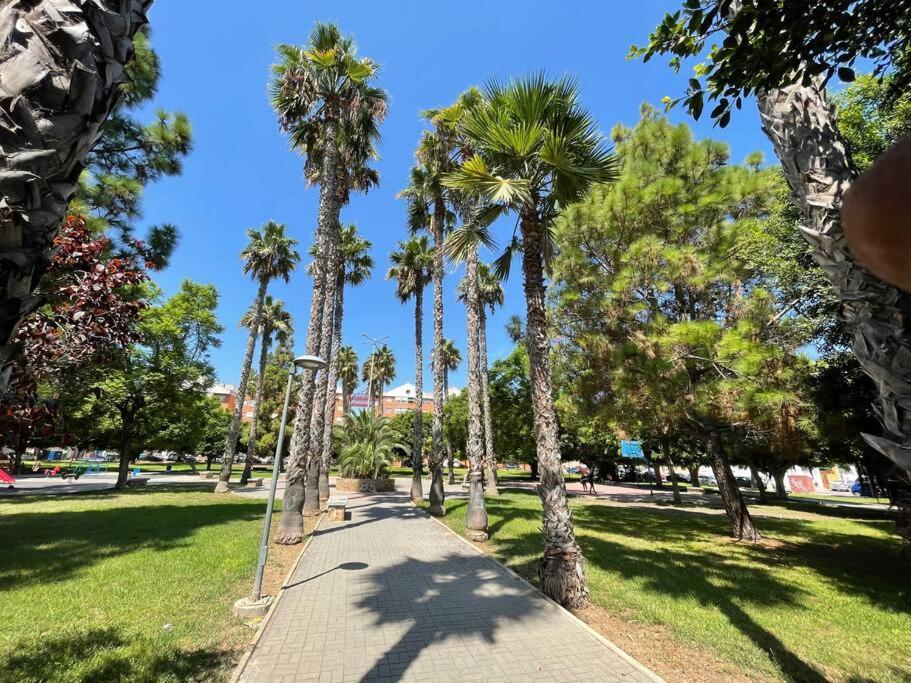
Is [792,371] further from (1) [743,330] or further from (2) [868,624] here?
(2) [868,624]

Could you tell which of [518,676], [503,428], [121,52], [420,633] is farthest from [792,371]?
[503,428]

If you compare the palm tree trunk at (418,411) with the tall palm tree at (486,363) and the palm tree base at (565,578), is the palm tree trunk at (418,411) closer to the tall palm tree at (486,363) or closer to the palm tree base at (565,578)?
the tall palm tree at (486,363)

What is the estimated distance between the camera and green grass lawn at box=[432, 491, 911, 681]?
4.89 metres

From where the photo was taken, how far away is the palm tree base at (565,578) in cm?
625

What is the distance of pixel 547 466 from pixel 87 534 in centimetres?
1191

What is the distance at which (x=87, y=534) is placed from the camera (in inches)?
413

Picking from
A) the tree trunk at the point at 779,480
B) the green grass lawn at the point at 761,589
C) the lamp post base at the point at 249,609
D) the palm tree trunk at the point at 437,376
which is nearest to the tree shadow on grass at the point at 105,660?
the lamp post base at the point at 249,609

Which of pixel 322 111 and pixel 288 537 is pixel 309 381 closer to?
pixel 288 537

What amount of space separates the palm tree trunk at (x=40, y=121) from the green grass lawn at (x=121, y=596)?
4.50 metres

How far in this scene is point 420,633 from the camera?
527 cm

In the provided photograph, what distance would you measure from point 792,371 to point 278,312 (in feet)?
118

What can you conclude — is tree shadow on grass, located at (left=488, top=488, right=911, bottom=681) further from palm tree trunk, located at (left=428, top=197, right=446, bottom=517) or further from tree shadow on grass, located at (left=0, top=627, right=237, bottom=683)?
tree shadow on grass, located at (left=0, top=627, right=237, bottom=683)

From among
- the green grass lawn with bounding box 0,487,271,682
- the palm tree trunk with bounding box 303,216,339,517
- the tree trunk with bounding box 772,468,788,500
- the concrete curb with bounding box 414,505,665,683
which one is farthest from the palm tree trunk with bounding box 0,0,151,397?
the tree trunk with bounding box 772,468,788,500

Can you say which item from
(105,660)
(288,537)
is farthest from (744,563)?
(105,660)
